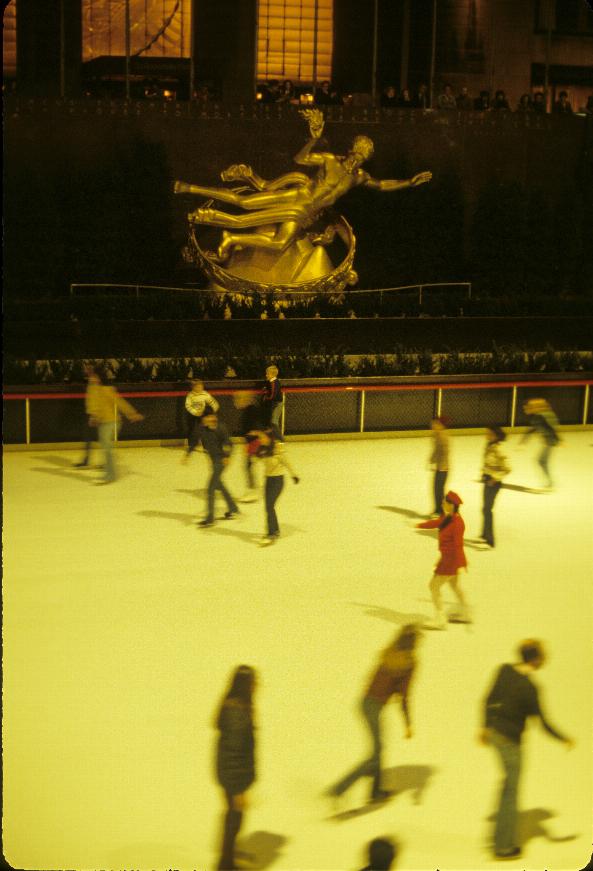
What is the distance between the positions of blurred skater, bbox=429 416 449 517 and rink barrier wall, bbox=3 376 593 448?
4705mm

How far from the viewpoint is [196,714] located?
8.81 metres

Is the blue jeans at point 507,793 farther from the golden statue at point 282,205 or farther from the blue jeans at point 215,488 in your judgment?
the golden statue at point 282,205

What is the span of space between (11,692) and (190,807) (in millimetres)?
2237

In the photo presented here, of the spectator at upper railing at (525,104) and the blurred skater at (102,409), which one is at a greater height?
the spectator at upper railing at (525,104)

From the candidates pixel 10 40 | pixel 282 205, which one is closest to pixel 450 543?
pixel 282 205

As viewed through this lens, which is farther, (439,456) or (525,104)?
(525,104)

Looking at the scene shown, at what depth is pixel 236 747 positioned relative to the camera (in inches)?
250

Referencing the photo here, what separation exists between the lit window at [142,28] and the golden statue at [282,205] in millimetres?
7995

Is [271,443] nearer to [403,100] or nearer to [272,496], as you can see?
[272,496]

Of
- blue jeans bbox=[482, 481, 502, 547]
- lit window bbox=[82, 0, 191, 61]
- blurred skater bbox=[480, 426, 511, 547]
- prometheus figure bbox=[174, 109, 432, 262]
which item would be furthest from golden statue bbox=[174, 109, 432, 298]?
blurred skater bbox=[480, 426, 511, 547]

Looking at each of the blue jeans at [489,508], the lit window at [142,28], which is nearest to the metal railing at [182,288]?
the lit window at [142,28]

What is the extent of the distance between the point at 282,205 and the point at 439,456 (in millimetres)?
13311

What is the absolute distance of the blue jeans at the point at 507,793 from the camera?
6.84m

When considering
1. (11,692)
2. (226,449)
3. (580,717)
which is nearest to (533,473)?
(226,449)
